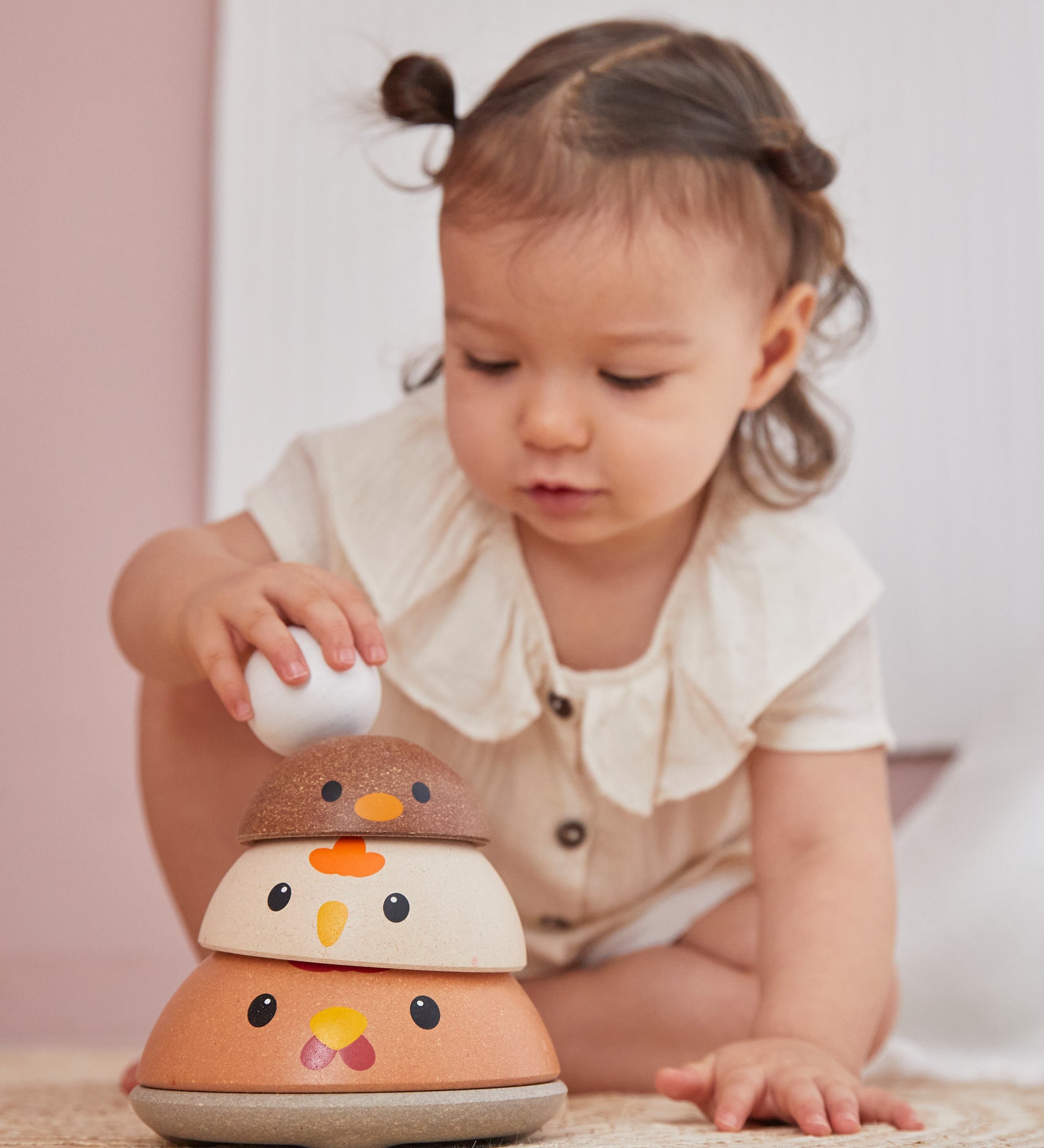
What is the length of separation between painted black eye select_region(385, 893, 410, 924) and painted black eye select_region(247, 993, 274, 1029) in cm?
4

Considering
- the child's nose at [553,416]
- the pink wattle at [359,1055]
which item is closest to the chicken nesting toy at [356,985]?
the pink wattle at [359,1055]

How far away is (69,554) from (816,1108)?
1108mm

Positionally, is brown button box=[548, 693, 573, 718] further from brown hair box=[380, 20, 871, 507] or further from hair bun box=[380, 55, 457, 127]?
hair bun box=[380, 55, 457, 127]

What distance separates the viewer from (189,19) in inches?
61.6

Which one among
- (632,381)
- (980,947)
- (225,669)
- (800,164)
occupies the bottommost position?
(980,947)

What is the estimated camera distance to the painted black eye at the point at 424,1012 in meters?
0.50

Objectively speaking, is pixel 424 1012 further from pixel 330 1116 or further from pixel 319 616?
pixel 319 616

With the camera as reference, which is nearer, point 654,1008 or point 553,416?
point 553,416

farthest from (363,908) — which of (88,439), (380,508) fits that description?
(88,439)

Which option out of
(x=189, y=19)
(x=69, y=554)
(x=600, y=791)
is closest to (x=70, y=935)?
(x=69, y=554)

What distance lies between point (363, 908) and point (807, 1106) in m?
0.24

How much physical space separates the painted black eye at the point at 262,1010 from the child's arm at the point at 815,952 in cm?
21

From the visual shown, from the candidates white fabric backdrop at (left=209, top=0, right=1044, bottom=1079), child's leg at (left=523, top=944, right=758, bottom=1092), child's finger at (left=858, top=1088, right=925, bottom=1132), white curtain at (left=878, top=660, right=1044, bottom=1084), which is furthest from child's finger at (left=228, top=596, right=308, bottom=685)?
white fabric backdrop at (left=209, top=0, right=1044, bottom=1079)

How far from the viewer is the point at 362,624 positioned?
610 mm
